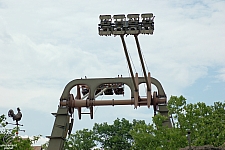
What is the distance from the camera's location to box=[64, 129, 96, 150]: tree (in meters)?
63.3

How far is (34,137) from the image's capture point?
87.6 feet

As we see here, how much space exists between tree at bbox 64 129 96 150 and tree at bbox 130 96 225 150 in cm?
3738

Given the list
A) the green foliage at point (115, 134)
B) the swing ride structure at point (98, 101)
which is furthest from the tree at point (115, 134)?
the swing ride structure at point (98, 101)

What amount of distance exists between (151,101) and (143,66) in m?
4.77

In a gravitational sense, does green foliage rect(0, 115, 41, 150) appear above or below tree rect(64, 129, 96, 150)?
below

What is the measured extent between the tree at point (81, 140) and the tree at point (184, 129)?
123ft

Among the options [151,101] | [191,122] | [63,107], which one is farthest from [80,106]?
[191,122]

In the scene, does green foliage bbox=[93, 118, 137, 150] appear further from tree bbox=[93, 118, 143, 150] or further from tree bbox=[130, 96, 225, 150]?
tree bbox=[130, 96, 225, 150]

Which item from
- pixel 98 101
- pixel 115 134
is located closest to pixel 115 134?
pixel 115 134

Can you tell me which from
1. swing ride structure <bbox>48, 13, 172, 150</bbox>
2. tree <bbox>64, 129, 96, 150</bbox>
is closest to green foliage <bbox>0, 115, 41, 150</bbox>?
swing ride structure <bbox>48, 13, 172, 150</bbox>

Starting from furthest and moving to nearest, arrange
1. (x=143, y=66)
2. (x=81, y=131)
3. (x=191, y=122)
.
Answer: (x=81, y=131), (x=143, y=66), (x=191, y=122)

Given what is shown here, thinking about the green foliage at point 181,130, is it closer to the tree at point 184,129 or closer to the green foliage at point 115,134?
the tree at point 184,129

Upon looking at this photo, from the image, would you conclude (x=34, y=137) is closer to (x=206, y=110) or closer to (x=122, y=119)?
(x=206, y=110)

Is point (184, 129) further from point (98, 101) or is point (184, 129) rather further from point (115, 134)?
point (115, 134)
